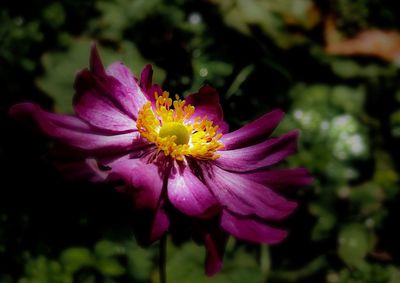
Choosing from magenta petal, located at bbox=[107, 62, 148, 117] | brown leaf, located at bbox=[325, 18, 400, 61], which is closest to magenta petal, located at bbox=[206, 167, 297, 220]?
magenta petal, located at bbox=[107, 62, 148, 117]

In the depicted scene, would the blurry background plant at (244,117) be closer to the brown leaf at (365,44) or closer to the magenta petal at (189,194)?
the brown leaf at (365,44)

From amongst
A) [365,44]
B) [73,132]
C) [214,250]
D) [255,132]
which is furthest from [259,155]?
[365,44]

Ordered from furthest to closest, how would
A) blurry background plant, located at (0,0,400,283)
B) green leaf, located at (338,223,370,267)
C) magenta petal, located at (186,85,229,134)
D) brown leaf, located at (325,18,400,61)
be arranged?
brown leaf, located at (325,18,400,61), green leaf, located at (338,223,370,267), blurry background plant, located at (0,0,400,283), magenta petal, located at (186,85,229,134)

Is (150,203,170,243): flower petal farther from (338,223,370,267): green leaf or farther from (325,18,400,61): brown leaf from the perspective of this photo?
(325,18,400,61): brown leaf

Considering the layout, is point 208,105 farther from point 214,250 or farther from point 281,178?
point 214,250

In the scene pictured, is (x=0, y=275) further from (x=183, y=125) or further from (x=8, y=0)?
(x=8, y=0)

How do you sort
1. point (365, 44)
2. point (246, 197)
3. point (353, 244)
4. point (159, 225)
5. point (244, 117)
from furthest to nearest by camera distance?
1. point (365, 44)
2. point (353, 244)
3. point (244, 117)
4. point (246, 197)
5. point (159, 225)

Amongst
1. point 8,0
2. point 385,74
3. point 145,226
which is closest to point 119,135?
point 145,226
